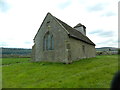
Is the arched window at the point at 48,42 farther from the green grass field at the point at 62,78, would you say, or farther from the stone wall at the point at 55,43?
the green grass field at the point at 62,78

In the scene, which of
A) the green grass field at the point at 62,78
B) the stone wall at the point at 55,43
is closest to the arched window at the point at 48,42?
the stone wall at the point at 55,43

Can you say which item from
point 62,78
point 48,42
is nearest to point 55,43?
point 48,42

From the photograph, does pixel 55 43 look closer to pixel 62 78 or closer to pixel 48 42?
pixel 48 42

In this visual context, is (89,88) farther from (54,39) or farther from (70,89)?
(54,39)

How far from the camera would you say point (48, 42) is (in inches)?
746

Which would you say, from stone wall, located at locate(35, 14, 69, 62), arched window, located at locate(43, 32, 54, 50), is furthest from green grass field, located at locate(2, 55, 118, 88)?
arched window, located at locate(43, 32, 54, 50)

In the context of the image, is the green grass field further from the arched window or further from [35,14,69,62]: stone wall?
the arched window

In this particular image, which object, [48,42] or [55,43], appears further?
[48,42]

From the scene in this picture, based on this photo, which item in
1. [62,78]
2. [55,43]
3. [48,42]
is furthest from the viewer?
[48,42]

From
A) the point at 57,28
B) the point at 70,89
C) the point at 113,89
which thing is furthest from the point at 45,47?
the point at 113,89

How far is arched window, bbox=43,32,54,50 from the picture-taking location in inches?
727

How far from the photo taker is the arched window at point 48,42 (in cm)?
1845

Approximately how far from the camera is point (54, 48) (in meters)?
17.7

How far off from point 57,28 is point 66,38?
2.76 m
